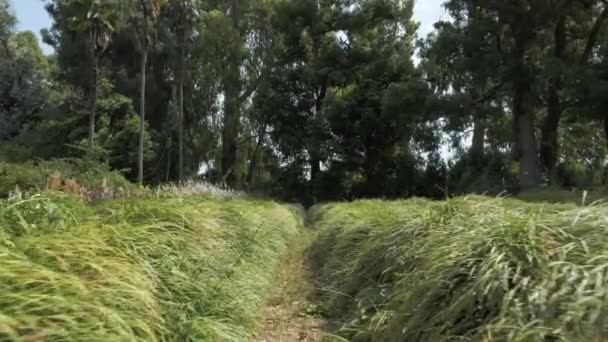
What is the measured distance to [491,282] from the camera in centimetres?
364

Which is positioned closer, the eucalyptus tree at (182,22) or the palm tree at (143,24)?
the palm tree at (143,24)

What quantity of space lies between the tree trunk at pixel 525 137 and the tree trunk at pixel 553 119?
930 millimetres

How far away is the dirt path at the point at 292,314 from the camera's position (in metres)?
5.64

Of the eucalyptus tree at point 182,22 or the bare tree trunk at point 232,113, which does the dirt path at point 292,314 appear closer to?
the eucalyptus tree at point 182,22

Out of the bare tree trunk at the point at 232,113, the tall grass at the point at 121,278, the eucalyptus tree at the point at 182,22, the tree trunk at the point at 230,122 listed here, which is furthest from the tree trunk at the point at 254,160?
the tall grass at the point at 121,278

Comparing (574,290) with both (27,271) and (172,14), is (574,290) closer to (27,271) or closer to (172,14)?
(27,271)

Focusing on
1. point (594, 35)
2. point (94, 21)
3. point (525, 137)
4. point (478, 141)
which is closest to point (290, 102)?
point (478, 141)

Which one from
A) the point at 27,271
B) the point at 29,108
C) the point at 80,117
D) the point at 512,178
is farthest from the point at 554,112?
the point at 29,108

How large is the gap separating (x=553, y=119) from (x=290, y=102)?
55.5 ft

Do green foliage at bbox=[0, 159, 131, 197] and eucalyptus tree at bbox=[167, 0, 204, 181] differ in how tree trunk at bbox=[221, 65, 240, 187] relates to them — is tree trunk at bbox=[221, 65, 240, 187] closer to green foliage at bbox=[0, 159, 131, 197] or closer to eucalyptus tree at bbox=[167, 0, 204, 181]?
eucalyptus tree at bbox=[167, 0, 204, 181]

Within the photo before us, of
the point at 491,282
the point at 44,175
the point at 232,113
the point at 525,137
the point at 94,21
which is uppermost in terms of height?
the point at 94,21

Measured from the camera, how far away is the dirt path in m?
5.64

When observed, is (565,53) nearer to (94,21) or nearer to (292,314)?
(94,21)

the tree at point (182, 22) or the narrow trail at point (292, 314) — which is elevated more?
the tree at point (182, 22)
